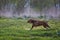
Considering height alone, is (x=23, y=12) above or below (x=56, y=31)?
above

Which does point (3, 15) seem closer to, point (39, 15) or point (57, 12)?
point (39, 15)

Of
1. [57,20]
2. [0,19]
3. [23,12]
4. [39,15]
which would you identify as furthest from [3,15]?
[57,20]

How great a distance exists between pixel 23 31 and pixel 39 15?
0.37 metres

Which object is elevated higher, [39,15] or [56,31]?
[39,15]

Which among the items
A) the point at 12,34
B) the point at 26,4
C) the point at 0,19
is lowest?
the point at 12,34

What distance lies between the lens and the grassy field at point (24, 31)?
9.23 feet

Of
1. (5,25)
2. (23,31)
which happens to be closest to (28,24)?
(23,31)

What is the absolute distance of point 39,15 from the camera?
2.95 metres

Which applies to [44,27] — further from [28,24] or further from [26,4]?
[26,4]

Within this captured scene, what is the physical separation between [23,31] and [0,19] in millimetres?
426

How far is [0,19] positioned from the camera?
295cm

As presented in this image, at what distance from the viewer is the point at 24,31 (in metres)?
2.86

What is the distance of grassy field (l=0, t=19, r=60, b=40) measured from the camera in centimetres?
281

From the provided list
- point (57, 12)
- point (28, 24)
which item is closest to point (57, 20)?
point (57, 12)
